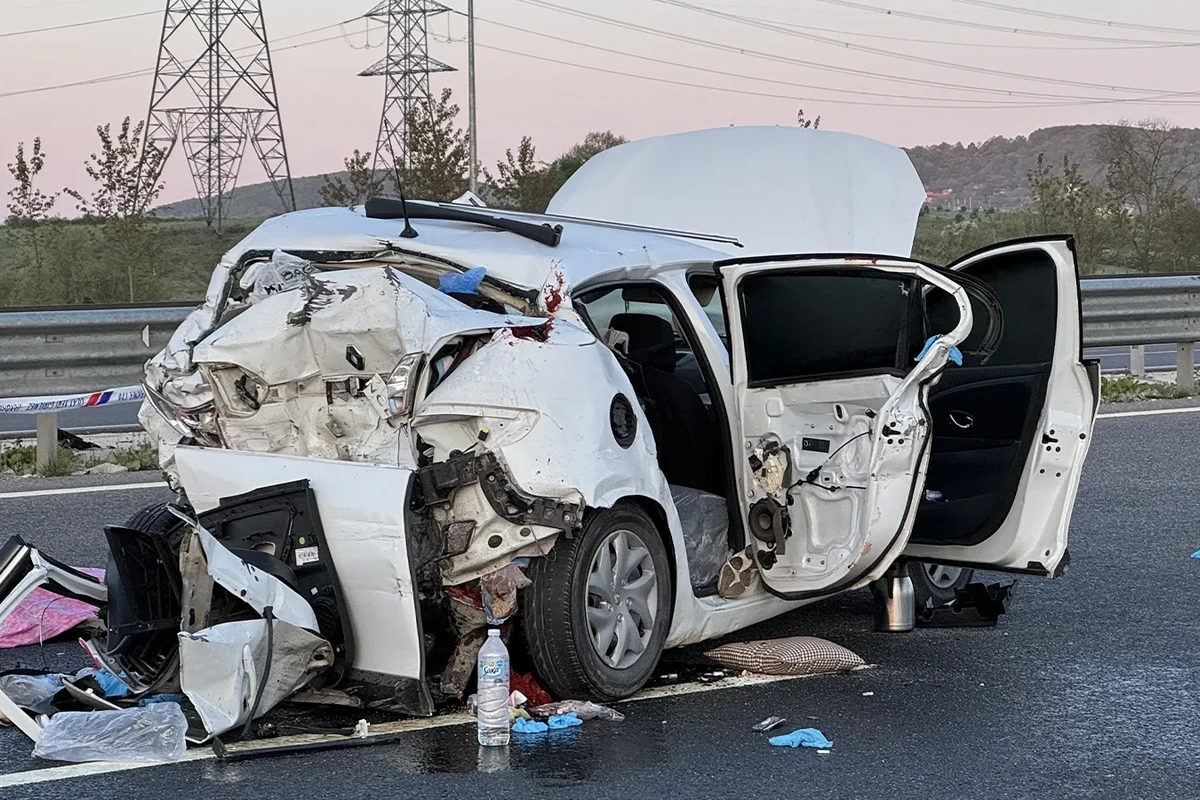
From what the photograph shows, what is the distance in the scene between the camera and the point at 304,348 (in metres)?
5.34

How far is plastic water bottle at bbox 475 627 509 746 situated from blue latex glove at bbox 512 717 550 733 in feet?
0.30

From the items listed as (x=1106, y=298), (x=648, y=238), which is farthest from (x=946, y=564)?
(x=1106, y=298)

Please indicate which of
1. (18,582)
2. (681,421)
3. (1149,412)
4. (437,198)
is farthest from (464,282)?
(437,198)

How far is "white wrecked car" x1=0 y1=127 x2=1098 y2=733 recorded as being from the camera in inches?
198

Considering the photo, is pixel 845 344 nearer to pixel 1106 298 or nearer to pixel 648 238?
Answer: pixel 648 238

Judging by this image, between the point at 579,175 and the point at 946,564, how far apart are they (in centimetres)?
256

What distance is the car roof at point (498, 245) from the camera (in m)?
5.36

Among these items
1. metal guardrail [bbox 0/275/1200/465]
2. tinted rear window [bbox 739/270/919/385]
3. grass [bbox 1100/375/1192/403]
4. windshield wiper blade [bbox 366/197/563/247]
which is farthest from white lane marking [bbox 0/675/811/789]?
grass [bbox 1100/375/1192/403]

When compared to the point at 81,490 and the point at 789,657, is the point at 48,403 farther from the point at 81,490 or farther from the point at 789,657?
the point at 789,657

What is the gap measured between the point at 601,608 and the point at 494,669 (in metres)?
0.48

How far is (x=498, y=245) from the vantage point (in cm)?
Answer: 543

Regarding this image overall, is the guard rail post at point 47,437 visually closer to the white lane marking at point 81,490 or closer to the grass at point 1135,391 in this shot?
the white lane marking at point 81,490

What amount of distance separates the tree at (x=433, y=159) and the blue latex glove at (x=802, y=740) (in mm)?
22017

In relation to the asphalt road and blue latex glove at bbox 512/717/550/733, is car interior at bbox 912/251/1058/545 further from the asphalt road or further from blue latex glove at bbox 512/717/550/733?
blue latex glove at bbox 512/717/550/733
